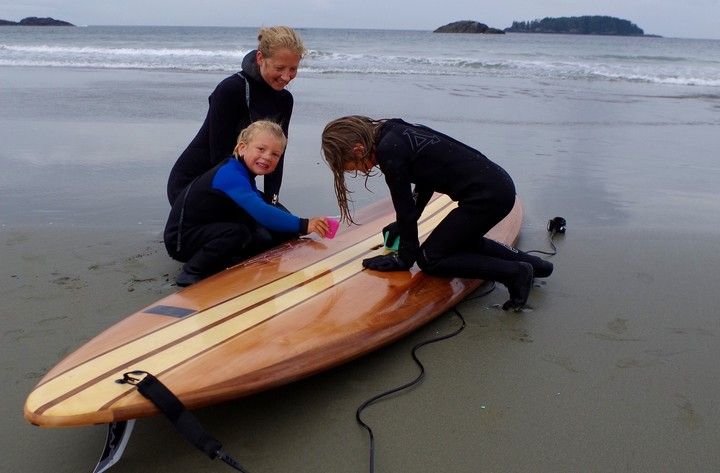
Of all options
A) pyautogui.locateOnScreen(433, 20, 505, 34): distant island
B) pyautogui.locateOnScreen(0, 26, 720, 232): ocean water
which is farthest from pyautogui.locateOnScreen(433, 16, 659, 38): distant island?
pyautogui.locateOnScreen(0, 26, 720, 232): ocean water

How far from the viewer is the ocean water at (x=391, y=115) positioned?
5.32 metres

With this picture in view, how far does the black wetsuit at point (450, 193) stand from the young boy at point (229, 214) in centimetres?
58

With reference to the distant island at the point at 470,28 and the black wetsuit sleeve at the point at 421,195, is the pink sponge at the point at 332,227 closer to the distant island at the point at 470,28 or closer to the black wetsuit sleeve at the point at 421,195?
the black wetsuit sleeve at the point at 421,195

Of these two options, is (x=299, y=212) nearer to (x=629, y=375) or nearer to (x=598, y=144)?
(x=629, y=375)

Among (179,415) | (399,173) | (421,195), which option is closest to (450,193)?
(421,195)

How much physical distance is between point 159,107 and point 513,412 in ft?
29.3

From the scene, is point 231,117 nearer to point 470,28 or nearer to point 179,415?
point 179,415

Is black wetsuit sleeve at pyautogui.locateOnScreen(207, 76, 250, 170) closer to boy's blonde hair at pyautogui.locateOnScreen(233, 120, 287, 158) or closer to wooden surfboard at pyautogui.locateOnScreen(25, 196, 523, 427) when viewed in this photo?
boy's blonde hair at pyautogui.locateOnScreen(233, 120, 287, 158)

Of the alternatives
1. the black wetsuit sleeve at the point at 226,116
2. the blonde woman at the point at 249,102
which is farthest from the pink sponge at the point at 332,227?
the black wetsuit sleeve at the point at 226,116

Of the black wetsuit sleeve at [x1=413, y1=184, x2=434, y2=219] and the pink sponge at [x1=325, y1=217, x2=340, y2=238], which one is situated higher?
the black wetsuit sleeve at [x1=413, y1=184, x2=434, y2=219]

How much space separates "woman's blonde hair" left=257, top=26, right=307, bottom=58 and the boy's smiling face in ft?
1.87

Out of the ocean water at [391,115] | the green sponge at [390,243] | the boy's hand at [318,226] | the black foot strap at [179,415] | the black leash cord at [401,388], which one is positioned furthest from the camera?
the ocean water at [391,115]

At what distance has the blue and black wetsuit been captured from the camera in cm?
357

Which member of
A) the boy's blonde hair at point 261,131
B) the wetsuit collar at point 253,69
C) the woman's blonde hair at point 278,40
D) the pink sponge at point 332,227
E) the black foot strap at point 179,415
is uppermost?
the woman's blonde hair at point 278,40
